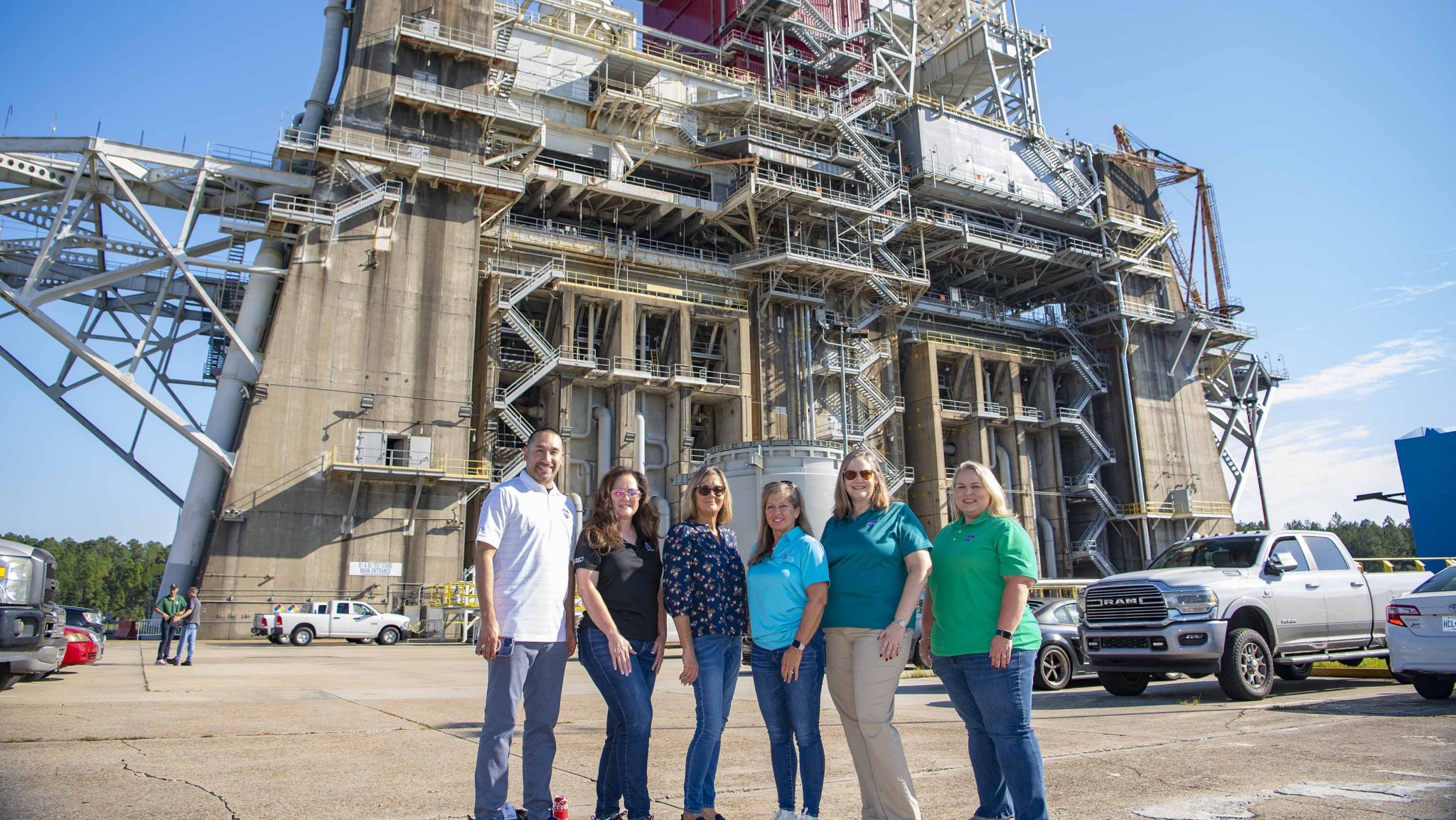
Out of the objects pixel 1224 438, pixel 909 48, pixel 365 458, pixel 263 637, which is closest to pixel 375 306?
pixel 365 458

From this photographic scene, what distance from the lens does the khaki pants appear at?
191 inches

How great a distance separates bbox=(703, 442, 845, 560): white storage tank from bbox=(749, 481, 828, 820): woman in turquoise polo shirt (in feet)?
52.7

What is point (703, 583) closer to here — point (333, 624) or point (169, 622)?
point (169, 622)

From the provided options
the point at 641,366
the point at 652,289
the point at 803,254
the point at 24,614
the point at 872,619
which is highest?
the point at 803,254

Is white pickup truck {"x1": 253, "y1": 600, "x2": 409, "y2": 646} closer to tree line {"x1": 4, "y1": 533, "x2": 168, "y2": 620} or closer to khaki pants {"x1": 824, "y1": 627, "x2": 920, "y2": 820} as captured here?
khaki pants {"x1": 824, "y1": 627, "x2": 920, "y2": 820}

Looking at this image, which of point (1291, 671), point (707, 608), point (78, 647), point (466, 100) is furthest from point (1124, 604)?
point (466, 100)

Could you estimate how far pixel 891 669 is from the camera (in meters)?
5.00

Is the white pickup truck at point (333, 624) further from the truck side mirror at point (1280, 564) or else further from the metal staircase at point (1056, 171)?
the metal staircase at point (1056, 171)

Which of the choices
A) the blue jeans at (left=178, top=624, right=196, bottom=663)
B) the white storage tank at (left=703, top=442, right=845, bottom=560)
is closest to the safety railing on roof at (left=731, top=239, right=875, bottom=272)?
the white storage tank at (left=703, top=442, right=845, bottom=560)

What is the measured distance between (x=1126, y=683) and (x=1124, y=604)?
1204 mm

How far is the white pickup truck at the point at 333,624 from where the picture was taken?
88.6 feet

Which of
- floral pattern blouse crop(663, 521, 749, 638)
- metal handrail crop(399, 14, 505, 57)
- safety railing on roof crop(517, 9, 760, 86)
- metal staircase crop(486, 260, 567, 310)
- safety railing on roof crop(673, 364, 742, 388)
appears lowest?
floral pattern blouse crop(663, 521, 749, 638)

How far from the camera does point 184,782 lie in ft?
18.7

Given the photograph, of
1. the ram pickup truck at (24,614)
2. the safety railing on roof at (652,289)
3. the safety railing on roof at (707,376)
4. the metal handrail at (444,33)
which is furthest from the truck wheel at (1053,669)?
the metal handrail at (444,33)
